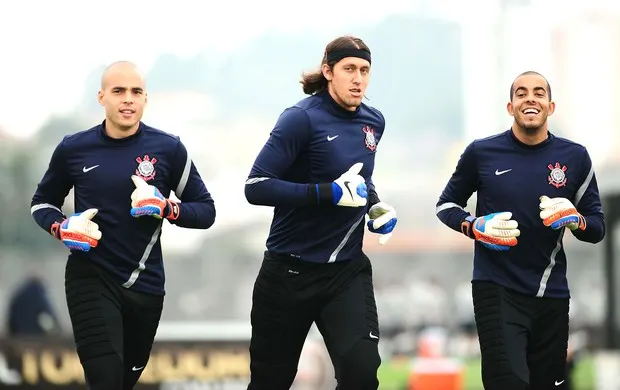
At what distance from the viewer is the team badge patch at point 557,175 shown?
7734 mm

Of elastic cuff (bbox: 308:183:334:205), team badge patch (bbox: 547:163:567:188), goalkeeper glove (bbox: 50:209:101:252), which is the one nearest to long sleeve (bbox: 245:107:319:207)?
elastic cuff (bbox: 308:183:334:205)

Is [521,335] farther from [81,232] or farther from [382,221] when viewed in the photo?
[81,232]

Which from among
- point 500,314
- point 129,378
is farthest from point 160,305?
point 500,314

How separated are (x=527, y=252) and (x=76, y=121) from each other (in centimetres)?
1962

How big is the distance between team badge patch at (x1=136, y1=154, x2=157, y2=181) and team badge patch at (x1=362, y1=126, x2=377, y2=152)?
1209mm

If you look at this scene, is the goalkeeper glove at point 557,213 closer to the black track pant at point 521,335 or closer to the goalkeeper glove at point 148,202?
the black track pant at point 521,335

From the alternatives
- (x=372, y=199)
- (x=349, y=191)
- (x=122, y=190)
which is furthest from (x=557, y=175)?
(x=122, y=190)

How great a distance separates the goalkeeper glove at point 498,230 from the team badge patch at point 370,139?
0.74 meters

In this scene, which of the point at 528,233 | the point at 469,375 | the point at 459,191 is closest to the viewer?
the point at 528,233

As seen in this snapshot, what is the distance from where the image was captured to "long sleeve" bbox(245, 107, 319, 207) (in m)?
7.25

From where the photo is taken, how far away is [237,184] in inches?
1006

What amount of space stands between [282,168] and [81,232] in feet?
3.81

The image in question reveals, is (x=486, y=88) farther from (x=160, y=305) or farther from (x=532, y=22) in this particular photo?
(x=160, y=305)

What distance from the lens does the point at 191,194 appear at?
7660mm
